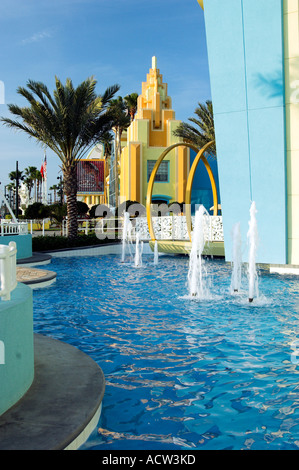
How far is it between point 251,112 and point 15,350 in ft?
34.9

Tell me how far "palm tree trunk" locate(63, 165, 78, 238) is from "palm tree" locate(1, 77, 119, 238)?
0.05 metres

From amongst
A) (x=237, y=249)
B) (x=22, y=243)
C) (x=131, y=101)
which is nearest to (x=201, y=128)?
(x=131, y=101)

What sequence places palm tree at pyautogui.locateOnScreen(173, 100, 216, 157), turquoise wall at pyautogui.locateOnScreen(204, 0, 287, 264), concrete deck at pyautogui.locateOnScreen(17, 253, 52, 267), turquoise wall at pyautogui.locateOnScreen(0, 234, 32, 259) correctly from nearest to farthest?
turquoise wall at pyautogui.locateOnScreen(204, 0, 287, 264)
concrete deck at pyautogui.locateOnScreen(17, 253, 52, 267)
turquoise wall at pyautogui.locateOnScreen(0, 234, 32, 259)
palm tree at pyautogui.locateOnScreen(173, 100, 216, 157)

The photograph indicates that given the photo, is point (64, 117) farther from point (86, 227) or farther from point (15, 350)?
point (15, 350)

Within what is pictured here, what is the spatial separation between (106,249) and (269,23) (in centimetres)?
1255

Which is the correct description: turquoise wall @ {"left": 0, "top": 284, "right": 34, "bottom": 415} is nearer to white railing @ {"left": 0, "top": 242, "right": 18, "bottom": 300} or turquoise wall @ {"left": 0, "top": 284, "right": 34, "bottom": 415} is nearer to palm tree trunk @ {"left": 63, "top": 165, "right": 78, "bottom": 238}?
white railing @ {"left": 0, "top": 242, "right": 18, "bottom": 300}

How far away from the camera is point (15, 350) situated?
3570 mm

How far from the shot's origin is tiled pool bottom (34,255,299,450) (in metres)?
3.62

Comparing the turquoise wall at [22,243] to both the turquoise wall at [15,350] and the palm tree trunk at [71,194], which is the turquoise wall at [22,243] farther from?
the turquoise wall at [15,350]

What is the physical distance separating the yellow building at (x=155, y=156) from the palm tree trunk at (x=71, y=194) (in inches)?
489

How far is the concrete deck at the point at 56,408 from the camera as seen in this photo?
9.64 feet

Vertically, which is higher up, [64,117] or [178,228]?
[64,117]

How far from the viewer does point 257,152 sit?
12.4 m

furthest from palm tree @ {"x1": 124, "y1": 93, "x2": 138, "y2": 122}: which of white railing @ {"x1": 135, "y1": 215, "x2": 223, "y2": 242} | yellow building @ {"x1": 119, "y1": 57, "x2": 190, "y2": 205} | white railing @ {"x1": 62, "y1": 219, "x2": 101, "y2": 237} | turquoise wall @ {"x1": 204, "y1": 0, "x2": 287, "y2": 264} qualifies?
turquoise wall @ {"x1": 204, "y1": 0, "x2": 287, "y2": 264}
